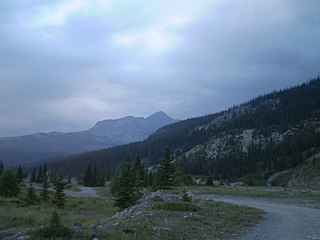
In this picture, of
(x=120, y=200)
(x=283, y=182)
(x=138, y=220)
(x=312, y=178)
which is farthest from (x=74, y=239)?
(x=283, y=182)

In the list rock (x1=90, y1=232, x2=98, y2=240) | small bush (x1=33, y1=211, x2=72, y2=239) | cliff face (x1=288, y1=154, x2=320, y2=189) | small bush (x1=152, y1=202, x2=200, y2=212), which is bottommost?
cliff face (x1=288, y1=154, x2=320, y2=189)

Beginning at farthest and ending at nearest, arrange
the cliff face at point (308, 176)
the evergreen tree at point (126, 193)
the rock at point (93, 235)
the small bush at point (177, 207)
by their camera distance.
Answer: the cliff face at point (308, 176) → the evergreen tree at point (126, 193) → the small bush at point (177, 207) → the rock at point (93, 235)

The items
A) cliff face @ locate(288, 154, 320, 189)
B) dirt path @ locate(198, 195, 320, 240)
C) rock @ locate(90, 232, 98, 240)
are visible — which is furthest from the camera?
cliff face @ locate(288, 154, 320, 189)

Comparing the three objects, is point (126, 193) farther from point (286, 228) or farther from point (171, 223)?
point (286, 228)

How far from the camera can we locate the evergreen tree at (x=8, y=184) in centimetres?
6469

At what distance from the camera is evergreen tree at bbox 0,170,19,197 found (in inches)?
2547

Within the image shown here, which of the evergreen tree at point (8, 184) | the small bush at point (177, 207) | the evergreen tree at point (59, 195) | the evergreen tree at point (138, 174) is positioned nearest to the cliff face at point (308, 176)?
the evergreen tree at point (138, 174)

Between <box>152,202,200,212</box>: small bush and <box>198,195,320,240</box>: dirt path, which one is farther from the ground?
<box>152,202,200,212</box>: small bush

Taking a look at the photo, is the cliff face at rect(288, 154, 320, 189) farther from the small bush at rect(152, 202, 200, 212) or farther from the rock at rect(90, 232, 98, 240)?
the rock at rect(90, 232, 98, 240)

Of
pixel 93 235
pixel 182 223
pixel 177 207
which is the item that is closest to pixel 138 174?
pixel 177 207

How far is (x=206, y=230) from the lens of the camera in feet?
57.0

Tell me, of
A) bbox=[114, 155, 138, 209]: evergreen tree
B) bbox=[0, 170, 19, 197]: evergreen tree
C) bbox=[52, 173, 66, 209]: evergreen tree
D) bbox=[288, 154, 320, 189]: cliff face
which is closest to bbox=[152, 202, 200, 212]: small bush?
bbox=[114, 155, 138, 209]: evergreen tree

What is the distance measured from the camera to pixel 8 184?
65.2 metres

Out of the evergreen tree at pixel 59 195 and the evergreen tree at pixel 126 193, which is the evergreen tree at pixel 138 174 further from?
the evergreen tree at pixel 126 193
